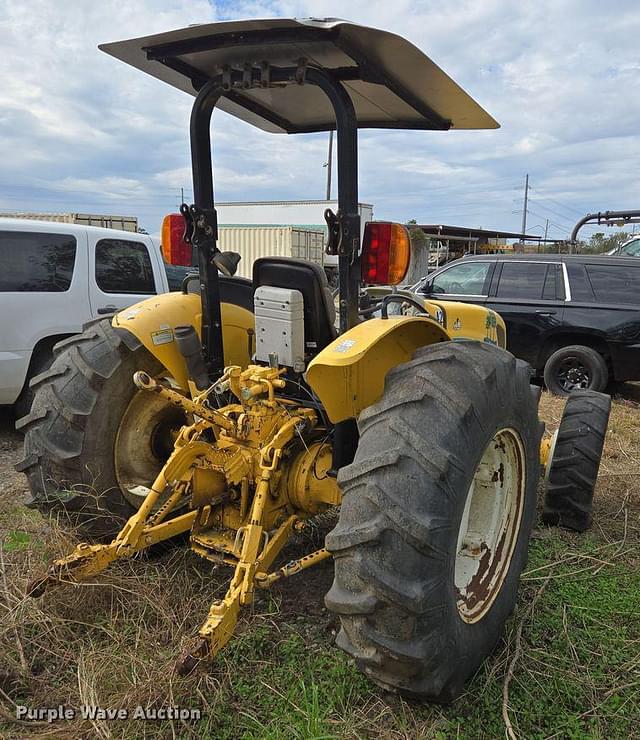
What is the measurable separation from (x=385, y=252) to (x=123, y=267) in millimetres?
4945

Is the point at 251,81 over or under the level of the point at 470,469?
over

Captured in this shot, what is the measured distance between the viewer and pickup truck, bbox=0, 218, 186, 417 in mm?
5758

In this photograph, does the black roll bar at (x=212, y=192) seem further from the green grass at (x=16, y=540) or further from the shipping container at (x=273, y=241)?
the shipping container at (x=273, y=241)

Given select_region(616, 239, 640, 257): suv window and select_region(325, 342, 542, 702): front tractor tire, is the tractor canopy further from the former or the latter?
select_region(616, 239, 640, 257): suv window

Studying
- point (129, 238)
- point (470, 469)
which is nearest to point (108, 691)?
point (470, 469)

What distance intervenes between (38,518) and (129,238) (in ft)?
13.2

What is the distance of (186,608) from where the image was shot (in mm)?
2715

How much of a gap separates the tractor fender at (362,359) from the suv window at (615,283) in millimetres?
6307

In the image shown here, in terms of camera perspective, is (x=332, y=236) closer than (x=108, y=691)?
No

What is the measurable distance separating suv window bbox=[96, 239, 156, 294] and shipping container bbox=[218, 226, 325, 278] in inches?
412

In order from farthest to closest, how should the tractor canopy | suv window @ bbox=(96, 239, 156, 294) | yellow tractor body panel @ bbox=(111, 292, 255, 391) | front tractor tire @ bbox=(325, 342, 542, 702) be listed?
1. suv window @ bbox=(96, 239, 156, 294)
2. yellow tractor body panel @ bbox=(111, 292, 255, 391)
3. the tractor canopy
4. front tractor tire @ bbox=(325, 342, 542, 702)

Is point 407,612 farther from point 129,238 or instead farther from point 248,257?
point 248,257

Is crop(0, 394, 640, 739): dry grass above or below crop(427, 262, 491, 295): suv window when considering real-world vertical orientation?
below

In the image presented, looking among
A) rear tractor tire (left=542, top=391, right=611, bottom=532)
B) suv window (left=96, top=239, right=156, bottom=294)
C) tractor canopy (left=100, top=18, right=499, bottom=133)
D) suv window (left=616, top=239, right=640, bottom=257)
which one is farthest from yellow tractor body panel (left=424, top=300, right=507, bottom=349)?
suv window (left=616, top=239, right=640, bottom=257)
